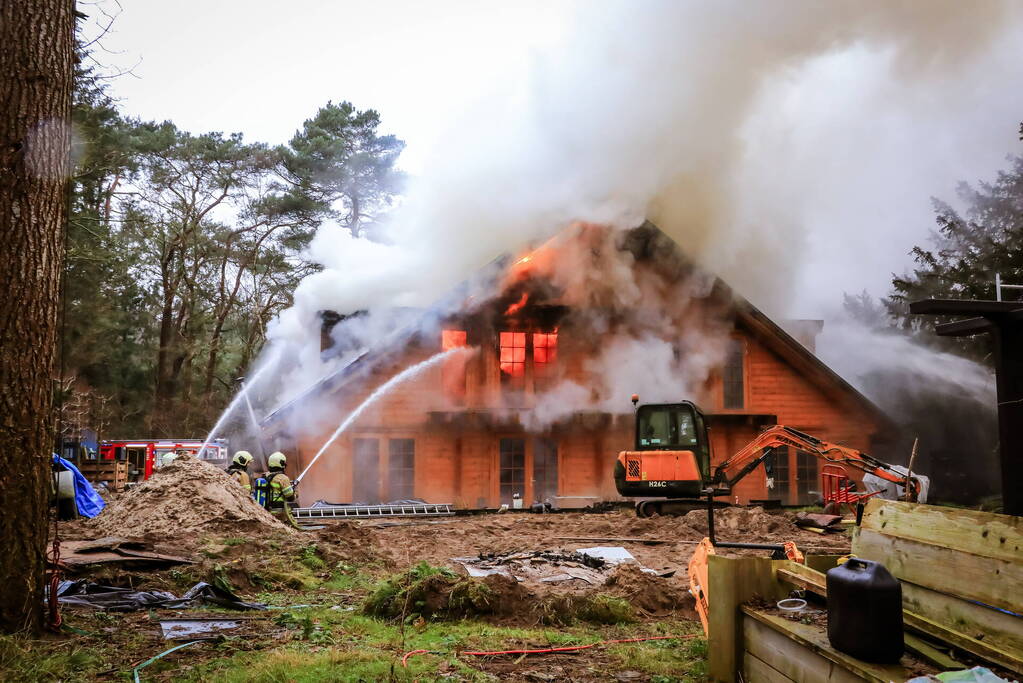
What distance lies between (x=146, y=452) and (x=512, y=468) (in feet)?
38.2

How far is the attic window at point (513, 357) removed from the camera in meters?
22.3

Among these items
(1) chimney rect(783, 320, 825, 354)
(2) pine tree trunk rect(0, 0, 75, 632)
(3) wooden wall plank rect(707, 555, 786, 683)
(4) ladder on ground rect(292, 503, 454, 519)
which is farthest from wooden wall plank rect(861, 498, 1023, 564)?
(1) chimney rect(783, 320, 825, 354)

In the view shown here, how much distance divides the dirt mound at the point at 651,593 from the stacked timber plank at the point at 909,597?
2870mm

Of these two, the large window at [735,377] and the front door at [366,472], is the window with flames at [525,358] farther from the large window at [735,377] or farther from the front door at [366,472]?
the large window at [735,377]

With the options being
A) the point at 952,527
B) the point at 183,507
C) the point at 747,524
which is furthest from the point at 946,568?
the point at 747,524

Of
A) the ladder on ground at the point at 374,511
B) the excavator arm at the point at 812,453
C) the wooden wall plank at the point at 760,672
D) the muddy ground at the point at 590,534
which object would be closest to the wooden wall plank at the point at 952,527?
the wooden wall plank at the point at 760,672

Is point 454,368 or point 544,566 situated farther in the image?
point 454,368

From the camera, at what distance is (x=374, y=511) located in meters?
19.7

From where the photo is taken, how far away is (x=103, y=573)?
7945 millimetres

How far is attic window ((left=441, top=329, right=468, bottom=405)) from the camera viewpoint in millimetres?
21750

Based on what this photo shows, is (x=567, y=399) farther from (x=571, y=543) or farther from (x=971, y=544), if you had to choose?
(x=971, y=544)

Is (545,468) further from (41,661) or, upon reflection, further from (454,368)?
(41,661)

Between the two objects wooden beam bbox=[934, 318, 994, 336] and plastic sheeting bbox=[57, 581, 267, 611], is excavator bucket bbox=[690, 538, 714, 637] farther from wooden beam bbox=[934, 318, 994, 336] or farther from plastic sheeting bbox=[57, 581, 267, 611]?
wooden beam bbox=[934, 318, 994, 336]

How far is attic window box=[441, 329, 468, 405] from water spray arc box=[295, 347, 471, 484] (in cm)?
18
